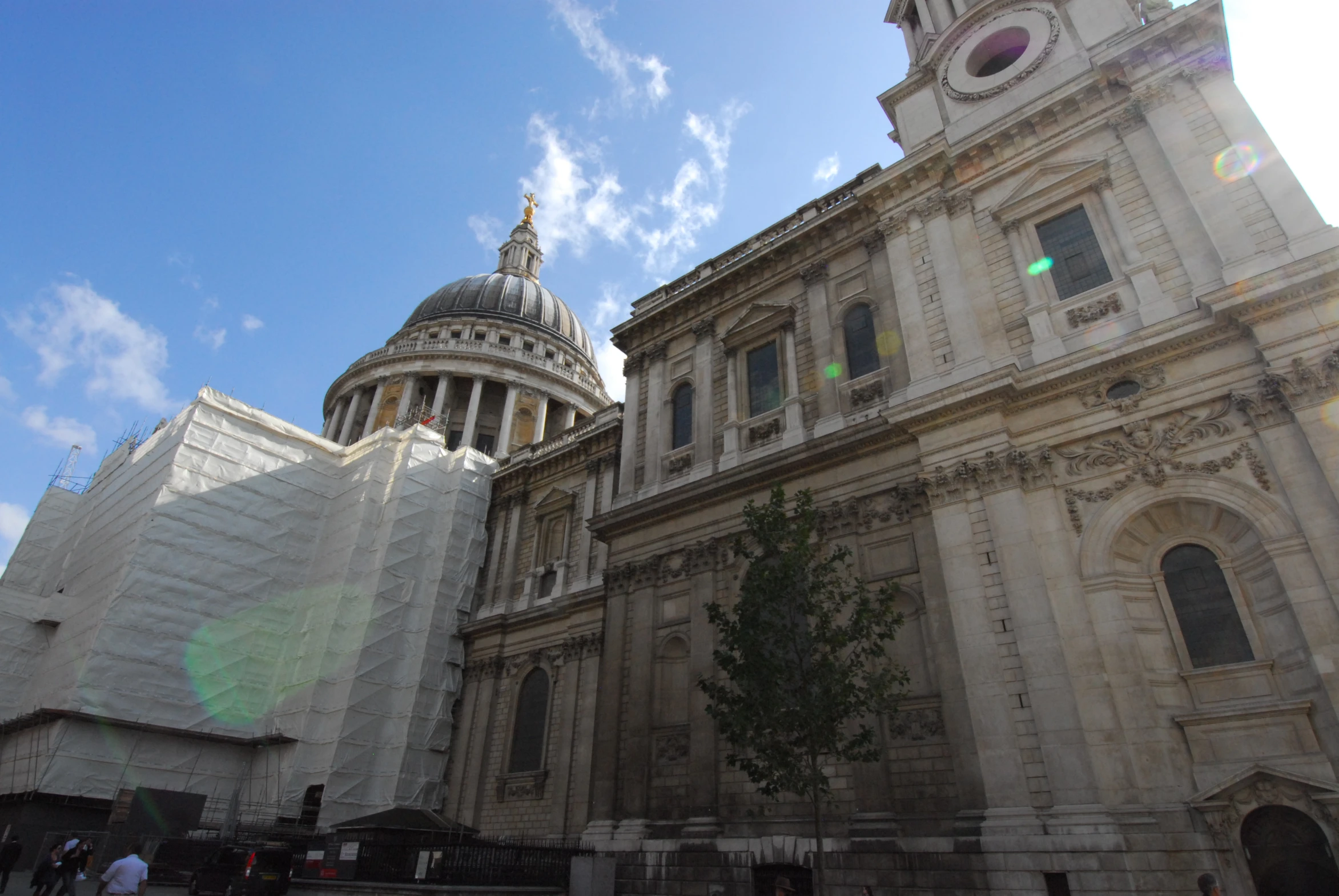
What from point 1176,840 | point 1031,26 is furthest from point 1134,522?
point 1031,26

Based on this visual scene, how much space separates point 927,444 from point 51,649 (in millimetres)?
31260

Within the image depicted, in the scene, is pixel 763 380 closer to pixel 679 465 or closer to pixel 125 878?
pixel 679 465

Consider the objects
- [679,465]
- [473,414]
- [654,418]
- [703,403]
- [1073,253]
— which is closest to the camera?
[1073,253]

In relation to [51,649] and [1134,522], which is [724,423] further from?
[51,649]

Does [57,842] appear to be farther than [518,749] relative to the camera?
No

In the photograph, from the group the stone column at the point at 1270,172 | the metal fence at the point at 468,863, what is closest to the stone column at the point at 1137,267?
the stone column at the point at 1270,172

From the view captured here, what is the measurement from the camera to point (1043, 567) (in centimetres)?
1449

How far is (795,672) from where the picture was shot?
13.4 meters

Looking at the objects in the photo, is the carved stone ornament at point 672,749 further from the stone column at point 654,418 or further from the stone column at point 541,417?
the stone column at point 541,417

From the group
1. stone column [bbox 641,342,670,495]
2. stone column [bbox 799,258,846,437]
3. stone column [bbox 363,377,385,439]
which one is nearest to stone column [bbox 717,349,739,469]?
stone column [bbox 641,342,670,495]

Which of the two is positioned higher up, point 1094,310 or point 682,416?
point 682,416

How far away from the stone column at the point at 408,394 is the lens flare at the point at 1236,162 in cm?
4056

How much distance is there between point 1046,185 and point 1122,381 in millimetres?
5692

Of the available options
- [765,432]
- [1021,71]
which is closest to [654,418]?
[765,432]
